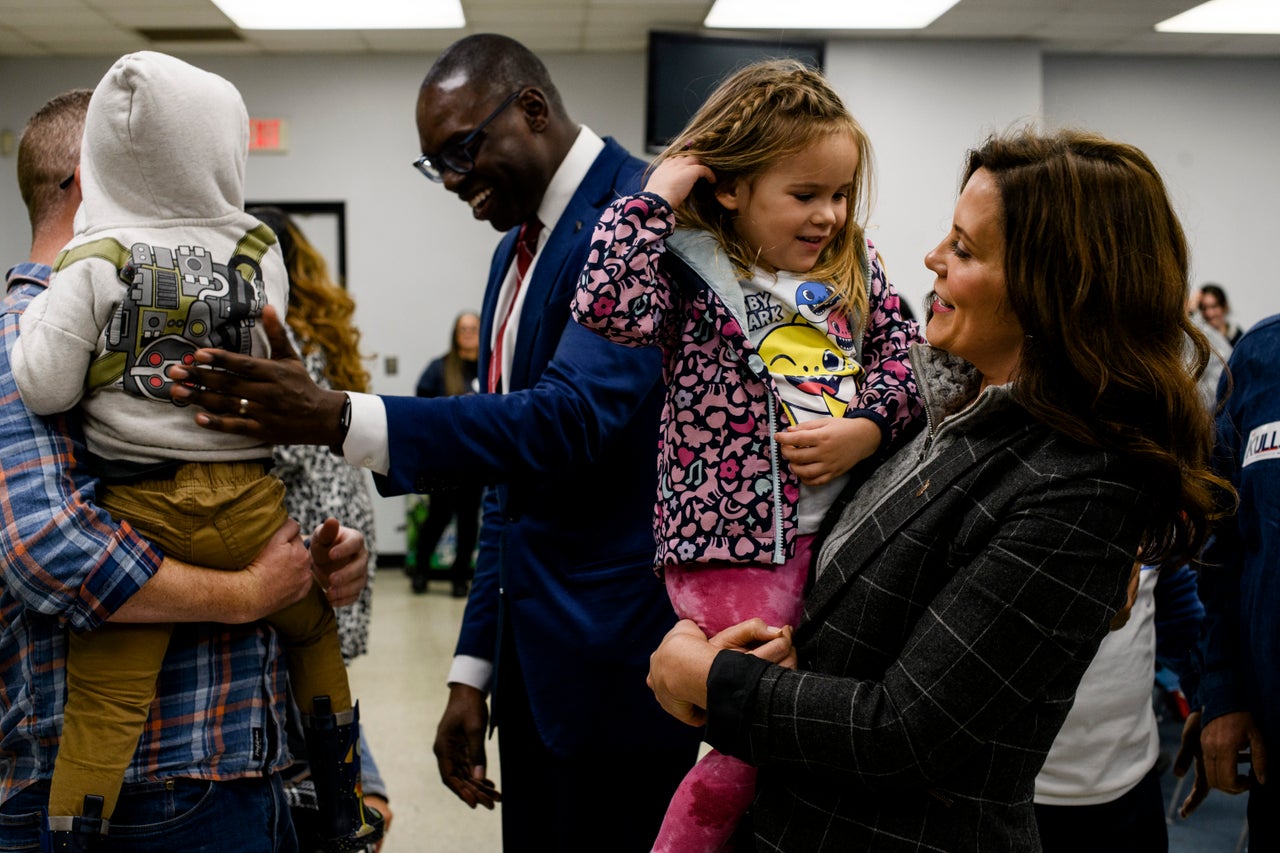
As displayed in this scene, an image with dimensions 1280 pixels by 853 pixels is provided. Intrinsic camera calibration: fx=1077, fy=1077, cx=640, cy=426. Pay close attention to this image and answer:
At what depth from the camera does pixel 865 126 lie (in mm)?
8219

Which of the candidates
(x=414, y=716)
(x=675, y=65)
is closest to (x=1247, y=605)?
(x=414, y=716)

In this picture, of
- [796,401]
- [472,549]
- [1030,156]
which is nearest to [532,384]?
[796,401]

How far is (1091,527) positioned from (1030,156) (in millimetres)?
384

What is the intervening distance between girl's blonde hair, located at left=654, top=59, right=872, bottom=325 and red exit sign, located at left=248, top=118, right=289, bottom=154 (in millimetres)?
7559

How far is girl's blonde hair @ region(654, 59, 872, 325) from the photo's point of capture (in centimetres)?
135

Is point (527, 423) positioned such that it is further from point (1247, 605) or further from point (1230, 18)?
point (1230, 18)

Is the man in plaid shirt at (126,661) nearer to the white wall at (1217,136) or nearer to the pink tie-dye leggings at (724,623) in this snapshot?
the pink tie-dye leggings at (724,623)

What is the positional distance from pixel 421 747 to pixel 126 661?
3.08m

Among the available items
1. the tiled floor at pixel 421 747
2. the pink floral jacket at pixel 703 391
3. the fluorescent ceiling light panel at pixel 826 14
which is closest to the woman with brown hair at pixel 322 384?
the tiled floor at pixel 421 747

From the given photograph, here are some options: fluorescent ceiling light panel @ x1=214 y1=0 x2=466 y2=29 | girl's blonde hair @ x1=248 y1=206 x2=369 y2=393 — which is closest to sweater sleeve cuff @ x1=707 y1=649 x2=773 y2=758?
girl's blonde hair @ x1=248 y1=206 x2=369 y2=393

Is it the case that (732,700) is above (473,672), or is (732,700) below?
above

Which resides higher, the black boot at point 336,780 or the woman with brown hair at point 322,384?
the woman with brown hair at point 322,384

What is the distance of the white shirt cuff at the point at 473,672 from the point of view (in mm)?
1851

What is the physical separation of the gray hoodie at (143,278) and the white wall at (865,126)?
6.87 m
